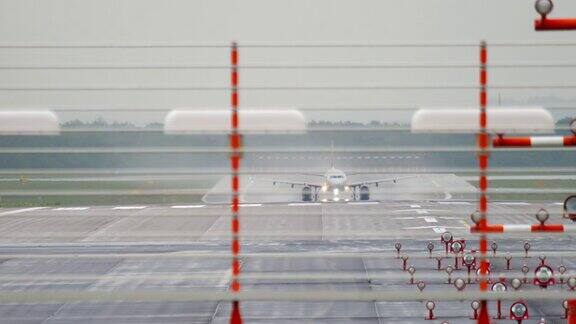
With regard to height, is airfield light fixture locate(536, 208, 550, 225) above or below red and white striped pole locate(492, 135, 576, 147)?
below

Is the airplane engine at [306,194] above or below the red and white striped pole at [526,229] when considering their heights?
below

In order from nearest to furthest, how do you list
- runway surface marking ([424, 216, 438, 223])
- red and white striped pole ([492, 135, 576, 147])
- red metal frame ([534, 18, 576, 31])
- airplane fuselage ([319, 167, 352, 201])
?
red metal frame ([534, 18, 576, 31]), red and white striped pole ([492, 135, 576, 147]), runway surface marking ([424, 216, 438, 223]), airplane fuselage ([319, 167, 352, 201])

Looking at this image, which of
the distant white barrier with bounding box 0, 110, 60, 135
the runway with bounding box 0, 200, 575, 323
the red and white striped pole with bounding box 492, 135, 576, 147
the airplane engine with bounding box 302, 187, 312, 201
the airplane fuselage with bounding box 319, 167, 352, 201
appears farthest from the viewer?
the airplane fuselage with bounding box 319, 167, 352, 201

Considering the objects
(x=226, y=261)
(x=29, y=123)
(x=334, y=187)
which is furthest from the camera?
(x=334, y=187)

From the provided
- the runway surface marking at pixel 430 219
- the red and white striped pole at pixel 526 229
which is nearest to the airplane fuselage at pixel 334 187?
the runway surface marking at pixel 430 219

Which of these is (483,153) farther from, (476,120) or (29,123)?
(29,123)

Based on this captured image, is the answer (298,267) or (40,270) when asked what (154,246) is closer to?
(40,270)

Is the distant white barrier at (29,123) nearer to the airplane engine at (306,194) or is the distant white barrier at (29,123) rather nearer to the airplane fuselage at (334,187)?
the airplane engine at (306,194)

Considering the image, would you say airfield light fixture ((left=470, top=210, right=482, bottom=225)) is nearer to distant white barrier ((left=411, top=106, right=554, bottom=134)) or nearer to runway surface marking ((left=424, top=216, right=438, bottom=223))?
distant white barrier ((left=411, top=106, right=554, bottom=134))

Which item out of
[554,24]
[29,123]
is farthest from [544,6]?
[29,123]

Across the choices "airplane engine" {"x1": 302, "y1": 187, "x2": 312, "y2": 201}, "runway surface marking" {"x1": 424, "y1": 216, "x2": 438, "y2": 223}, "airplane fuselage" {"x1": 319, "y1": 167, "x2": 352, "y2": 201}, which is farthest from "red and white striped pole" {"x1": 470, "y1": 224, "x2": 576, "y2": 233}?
"airplane fuselage" {"x1": 319, "y1": 167, "x2": 352, "y2": 201}
